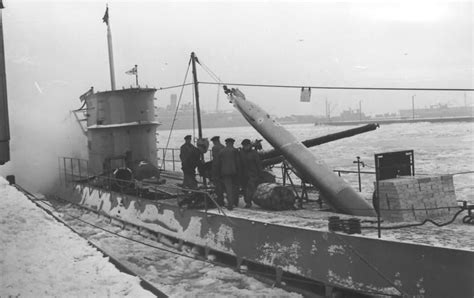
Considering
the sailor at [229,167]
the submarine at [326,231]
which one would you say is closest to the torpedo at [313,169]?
the submarine at [326,231]

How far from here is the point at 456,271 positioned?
6008mm

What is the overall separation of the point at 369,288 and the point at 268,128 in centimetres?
540

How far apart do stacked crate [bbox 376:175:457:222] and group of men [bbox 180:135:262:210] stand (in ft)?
11.1

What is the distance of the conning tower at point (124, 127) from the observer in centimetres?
1706

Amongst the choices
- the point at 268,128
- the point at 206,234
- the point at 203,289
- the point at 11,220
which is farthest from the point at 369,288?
the point at 11,220

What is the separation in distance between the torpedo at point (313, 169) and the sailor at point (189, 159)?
66.7 inches

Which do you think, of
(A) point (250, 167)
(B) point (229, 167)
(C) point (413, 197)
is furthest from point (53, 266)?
(C) point (413, 197)

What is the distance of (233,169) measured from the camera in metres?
10.4

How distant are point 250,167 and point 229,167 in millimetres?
705

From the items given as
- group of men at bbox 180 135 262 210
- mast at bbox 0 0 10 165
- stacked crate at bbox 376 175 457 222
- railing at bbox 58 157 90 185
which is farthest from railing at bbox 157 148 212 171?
mast at bbox 0 0 10 165

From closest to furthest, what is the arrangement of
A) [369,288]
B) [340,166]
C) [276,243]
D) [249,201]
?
[369,288], [276,243], [249,201], [340,166]

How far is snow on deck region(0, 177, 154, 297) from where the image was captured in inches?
231

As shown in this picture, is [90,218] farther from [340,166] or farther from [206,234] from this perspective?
[340,166]

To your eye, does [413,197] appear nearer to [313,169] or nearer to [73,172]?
[313,169]
